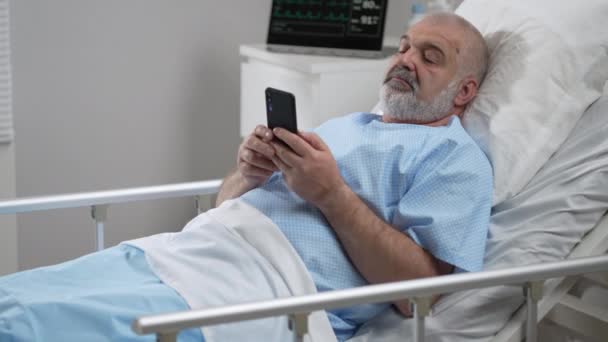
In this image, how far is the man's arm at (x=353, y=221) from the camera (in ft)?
5.18

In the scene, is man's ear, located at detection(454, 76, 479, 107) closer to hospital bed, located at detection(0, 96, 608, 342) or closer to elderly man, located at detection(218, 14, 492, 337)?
elderly man, located at detection(218, 14, 492, 337)

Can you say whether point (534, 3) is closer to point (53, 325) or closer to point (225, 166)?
point (53, 325)

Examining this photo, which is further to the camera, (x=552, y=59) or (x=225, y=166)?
(x=225, y=166)

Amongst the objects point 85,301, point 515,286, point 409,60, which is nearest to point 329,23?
point 409,60

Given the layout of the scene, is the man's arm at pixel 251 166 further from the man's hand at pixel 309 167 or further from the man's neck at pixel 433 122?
the man's neck at pixel 433 122

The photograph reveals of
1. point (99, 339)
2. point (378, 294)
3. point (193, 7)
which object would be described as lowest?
point (99, 339)

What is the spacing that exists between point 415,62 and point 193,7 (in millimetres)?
1460

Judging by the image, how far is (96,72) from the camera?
3027 mm

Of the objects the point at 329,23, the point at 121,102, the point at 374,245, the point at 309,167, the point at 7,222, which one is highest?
the point at 329,23

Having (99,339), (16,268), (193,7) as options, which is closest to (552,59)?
(99,339)

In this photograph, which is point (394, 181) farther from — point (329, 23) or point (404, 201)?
point (329, 23)

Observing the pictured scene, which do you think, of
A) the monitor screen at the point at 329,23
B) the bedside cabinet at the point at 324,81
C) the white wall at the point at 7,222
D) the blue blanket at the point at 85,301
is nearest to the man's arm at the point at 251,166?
Answer: the blue blanket at the point at 85,301

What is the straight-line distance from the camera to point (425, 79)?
6.15 feet

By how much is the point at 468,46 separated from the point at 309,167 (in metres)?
0.52
